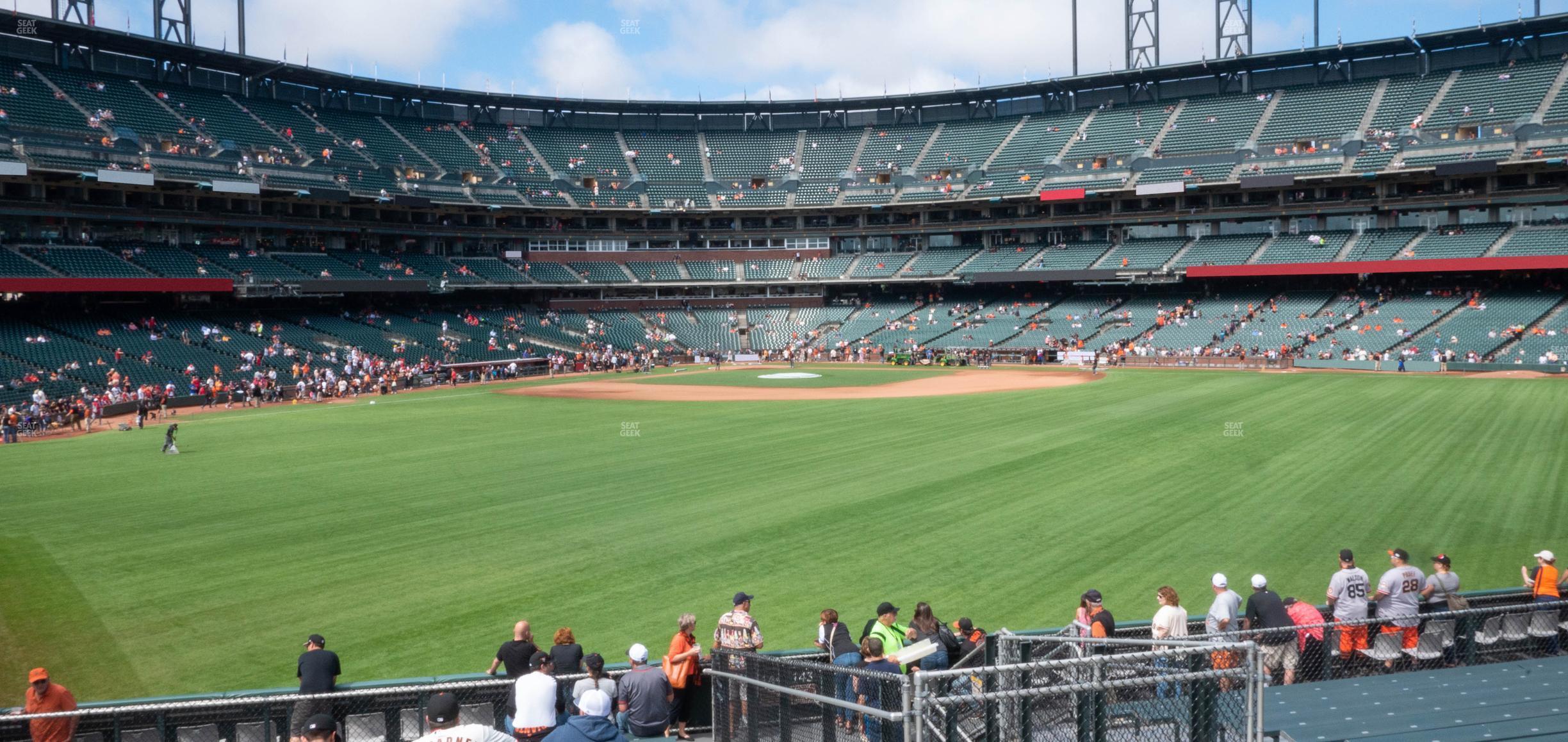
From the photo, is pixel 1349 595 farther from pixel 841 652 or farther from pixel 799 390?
pixel 799 390

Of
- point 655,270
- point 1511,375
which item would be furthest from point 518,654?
point 655,270

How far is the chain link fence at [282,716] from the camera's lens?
815 centimetres

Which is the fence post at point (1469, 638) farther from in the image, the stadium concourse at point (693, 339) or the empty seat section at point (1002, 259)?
the empty seat section at point (1002, 259)

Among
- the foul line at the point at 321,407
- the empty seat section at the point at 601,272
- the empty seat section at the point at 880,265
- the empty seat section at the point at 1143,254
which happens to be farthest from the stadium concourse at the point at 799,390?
the empty seat section at the point at 601,272

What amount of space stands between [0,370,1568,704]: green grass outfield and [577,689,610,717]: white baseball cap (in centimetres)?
528

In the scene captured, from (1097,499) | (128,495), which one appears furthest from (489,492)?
(1097,499)

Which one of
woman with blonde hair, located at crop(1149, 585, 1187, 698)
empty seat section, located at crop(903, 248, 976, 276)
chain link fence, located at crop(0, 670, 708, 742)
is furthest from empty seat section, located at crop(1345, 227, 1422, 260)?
chain link fence, located at crop(0, 670, 708, 742)

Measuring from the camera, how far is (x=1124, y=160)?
255 ft

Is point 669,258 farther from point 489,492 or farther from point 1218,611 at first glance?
point 1218,611

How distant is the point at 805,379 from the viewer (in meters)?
58.5

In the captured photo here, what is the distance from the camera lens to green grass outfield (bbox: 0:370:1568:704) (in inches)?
544

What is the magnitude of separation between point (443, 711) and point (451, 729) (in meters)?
0.33

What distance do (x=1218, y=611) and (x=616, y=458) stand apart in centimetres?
1984

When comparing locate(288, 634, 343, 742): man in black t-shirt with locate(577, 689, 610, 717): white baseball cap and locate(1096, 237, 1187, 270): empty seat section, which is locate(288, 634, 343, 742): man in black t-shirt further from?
locate(1096, 237, 1187, 270): empty seat section
